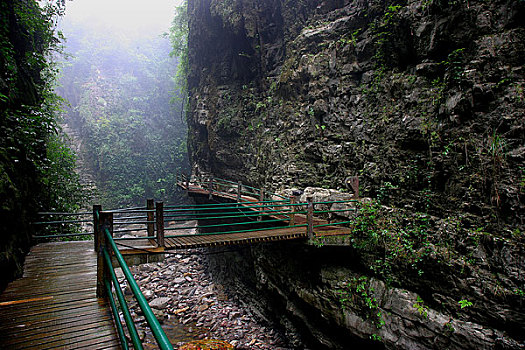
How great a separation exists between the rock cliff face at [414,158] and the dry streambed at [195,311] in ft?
4.82

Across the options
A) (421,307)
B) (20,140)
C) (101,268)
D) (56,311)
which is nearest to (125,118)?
(20,140)

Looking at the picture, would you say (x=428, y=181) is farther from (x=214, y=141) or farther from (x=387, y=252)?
(x=214, y=141)

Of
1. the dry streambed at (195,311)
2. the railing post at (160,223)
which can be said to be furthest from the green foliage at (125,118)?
the railing post at (160,223)

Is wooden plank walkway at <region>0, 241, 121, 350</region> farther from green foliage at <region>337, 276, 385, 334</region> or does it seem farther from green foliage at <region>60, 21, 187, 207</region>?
green foliage at <region>60, 21, 187, 207</region>

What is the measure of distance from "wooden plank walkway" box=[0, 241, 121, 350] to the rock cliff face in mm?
5473

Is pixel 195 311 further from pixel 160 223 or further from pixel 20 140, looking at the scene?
pixel 20 140

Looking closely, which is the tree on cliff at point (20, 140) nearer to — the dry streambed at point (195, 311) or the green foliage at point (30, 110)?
the green foliage at point (30, 110)

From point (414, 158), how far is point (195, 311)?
31.6ft

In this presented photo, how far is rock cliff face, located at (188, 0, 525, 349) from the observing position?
475 cm

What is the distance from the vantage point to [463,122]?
5.56 meters

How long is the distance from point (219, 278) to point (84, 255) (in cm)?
915

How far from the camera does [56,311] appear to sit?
8.93ft

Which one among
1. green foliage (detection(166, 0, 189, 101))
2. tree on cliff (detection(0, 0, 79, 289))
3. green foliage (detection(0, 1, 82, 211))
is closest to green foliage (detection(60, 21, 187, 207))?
green foliage (detection(166, 0, 189, 101))

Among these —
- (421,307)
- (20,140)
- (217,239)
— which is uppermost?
(20,140)
